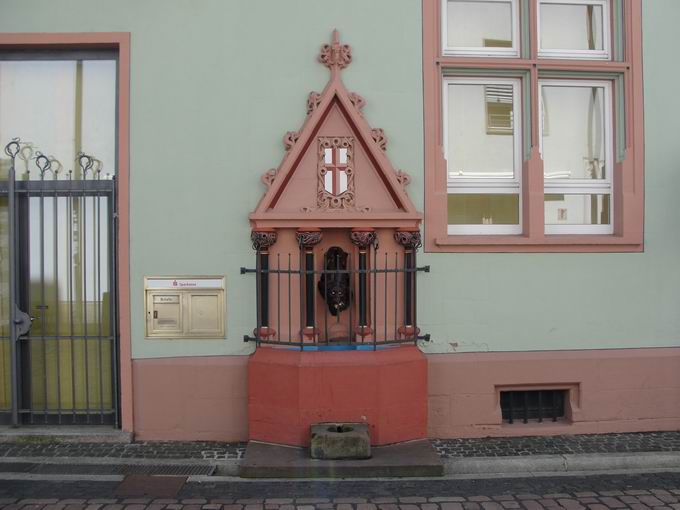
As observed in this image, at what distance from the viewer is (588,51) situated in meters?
5.81

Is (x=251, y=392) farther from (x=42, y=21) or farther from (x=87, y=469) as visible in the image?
(x=42, y=21)

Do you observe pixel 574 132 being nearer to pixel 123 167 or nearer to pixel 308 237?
pixel 308 237

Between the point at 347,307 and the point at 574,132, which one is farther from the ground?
the point at 574,132

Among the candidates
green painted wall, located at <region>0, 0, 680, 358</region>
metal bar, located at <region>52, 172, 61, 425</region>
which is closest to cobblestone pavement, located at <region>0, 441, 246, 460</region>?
metal bar, located at <region>52, 172, 61, 425</region>

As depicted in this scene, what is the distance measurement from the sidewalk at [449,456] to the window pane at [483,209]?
2.25m

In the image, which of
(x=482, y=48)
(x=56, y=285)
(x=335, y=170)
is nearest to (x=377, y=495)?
(x=335, y=170)

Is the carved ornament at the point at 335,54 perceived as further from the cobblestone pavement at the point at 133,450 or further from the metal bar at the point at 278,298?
the cobblestone pavement at the point at 133,450

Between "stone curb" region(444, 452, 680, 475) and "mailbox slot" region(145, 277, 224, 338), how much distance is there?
2.63m

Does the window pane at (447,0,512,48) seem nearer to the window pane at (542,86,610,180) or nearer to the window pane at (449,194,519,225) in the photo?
the window pane at (542,86,610,180)

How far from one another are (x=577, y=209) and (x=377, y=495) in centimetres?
365

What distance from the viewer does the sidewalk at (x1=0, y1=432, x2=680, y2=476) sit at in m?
4.89

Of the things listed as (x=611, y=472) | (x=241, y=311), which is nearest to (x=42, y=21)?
(x=241, y=311)

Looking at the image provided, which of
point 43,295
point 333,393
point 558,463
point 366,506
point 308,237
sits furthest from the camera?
point 43,295

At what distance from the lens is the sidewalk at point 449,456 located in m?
4.89
